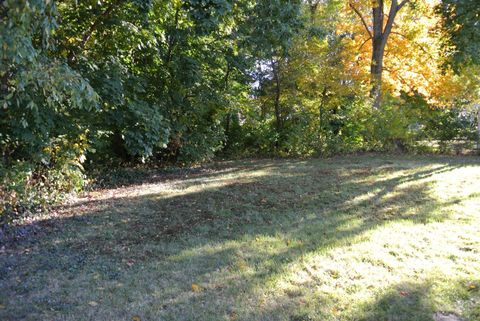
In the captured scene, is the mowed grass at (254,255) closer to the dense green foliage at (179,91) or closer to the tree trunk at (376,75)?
the dense green foliage at (179,91)

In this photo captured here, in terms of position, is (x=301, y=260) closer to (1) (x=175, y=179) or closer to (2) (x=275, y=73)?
(1) (x=175, y=179)

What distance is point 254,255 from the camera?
4855 mm

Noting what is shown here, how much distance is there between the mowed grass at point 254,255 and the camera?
3.64 metres

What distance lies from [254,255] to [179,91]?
8313 millimetres

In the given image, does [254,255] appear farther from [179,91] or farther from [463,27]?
[179,91]

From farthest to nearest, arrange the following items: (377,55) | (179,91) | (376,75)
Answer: (377,55) → (376,75) → (179,91)

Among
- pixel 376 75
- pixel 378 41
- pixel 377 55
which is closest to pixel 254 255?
pixel 376 75

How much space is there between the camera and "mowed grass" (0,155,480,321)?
3643mm

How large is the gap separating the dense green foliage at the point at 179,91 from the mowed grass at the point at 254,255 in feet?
5.07

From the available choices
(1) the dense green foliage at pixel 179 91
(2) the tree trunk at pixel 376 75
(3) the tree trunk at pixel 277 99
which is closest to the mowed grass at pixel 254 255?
(1) the dense green foliage at pixel 179 91

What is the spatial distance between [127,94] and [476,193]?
8008 mm

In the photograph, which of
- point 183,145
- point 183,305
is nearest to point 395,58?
point 183,145

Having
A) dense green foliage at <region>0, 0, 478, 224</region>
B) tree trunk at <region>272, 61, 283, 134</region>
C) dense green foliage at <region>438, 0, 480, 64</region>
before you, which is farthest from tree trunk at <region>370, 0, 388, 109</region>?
dense green foliage at <region>438, 0, 480, 64</region>

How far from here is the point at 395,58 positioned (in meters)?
18.0
